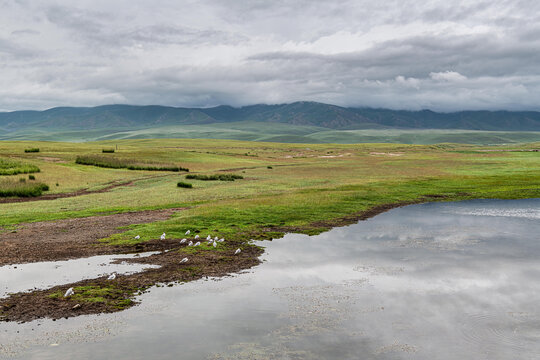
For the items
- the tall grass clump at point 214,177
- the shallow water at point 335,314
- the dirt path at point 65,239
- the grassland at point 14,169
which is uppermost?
the grassland at point 14,169

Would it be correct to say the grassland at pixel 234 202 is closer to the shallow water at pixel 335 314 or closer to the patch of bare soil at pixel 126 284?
the patch of bare soil at pixel 126 284

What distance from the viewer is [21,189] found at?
1992 inches

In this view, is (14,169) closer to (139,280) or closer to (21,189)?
(21,189)

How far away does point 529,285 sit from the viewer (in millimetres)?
18766

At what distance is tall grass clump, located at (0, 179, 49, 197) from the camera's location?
4975cm

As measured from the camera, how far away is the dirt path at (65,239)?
78.0 ft

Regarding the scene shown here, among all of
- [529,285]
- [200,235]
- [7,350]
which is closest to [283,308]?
[7,350]

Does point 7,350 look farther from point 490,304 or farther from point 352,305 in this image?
point 490,304

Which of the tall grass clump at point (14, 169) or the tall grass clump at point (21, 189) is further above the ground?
the tall grass clump at point (14, 169)

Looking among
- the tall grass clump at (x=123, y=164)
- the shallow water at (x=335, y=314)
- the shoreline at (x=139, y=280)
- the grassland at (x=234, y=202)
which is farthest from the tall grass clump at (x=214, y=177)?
the shallow water at (x=335, y=314)

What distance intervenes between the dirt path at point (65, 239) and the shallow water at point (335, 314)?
28.0 ft

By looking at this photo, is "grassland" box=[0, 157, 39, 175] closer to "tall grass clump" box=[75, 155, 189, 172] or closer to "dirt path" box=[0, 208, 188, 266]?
"tall grass clump" box=[75, 155, 189, 172]

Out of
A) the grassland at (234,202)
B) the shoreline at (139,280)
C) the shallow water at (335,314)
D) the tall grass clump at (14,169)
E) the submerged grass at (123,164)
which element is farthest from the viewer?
the submerged grass at (123,164)

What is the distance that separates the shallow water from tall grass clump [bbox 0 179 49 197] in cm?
3750
